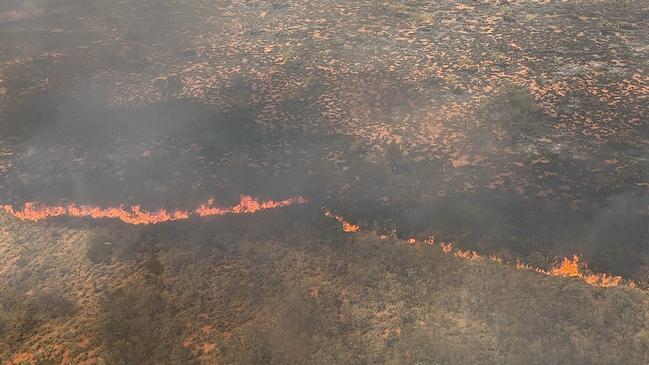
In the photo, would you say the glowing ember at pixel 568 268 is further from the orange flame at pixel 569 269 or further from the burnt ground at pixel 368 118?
the burnt ground at pixel 368 118

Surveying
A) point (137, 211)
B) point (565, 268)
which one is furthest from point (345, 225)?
point (137, 211)

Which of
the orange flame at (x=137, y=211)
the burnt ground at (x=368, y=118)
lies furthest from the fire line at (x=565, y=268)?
the orange flame at (x=137, y=211)

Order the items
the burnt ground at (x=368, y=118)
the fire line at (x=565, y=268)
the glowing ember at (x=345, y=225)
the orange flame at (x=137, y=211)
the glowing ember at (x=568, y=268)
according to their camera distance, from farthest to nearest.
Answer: the orange flame at (x=137, y=211) → the burnt ground at (x=368, y=118) → the glowing ember at (x=345, y=225) → the glowing ember at (x=568, y=268) → the fire line at (x=565, y=268)

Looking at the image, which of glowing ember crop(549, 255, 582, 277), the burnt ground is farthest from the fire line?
the burnt ground

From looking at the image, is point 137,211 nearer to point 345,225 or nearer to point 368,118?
point 345,225

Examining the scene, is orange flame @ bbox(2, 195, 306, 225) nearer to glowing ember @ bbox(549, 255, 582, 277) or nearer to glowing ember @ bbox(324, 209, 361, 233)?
glowing ember @ bbox(324, 209, 361, 233)

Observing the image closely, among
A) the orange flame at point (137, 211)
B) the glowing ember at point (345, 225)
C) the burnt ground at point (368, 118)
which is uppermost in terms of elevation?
the burnt ground at point (368, 118)

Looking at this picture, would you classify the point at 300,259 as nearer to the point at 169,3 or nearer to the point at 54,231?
the point at 54,231
